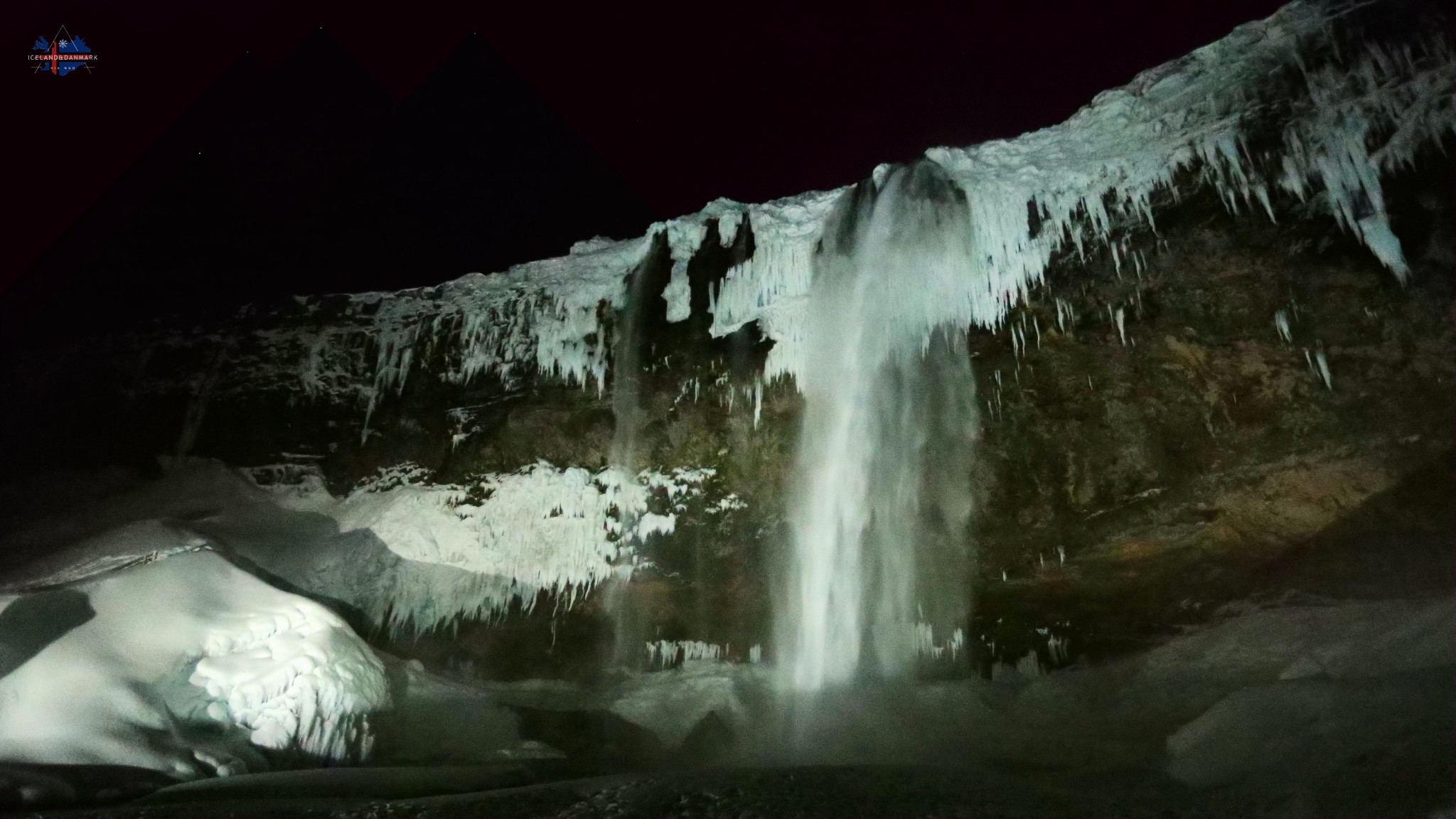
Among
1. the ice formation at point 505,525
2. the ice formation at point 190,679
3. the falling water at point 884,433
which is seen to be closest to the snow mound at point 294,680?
the ice formation at point 190,679

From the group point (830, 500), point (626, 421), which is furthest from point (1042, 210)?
point (626, 421)

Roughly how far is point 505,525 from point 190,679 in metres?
4.46

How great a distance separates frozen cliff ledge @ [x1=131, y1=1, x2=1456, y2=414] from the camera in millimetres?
7945

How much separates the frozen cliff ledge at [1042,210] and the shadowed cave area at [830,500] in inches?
1.7

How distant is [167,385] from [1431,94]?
15544 millimetres

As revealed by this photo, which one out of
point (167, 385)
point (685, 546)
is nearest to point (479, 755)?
point (685, 546)

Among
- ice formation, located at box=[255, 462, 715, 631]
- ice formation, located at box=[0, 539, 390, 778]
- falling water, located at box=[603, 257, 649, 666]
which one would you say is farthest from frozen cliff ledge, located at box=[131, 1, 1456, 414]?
ice formation, located at box=[0, 539, 390, 778]

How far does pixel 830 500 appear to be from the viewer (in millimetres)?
10500

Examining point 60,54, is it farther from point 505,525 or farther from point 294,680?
point 294,680

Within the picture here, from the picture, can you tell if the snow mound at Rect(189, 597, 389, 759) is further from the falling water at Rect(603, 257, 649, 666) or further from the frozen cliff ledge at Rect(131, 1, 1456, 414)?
the frozen cliff ledge at Rect(131, 1, 1456, 414)

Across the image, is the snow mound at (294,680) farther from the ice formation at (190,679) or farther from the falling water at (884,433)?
the falling water at (884,433)

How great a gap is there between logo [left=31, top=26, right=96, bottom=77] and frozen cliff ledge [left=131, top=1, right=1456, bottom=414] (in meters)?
3.80

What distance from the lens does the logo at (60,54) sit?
9.67 meters

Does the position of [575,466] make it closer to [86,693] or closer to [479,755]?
[479,755]
